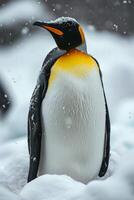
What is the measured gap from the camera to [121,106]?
3277 mm

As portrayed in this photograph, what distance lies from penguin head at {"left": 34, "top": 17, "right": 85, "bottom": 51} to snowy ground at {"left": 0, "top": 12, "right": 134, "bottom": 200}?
30cm

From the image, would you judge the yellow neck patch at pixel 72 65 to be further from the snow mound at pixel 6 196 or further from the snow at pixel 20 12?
the snow at pixel 20 12

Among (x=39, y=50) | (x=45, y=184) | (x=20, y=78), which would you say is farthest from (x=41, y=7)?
(x=45, y=184)

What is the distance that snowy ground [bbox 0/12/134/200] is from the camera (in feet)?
4.42

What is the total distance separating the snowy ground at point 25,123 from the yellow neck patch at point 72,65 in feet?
0.73

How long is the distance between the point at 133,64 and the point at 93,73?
2.05 metres

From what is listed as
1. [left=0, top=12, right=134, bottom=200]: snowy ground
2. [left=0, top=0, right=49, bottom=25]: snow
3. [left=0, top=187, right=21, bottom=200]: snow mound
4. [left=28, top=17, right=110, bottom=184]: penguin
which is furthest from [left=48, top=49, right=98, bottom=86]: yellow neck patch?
[left=0, top=0, right=49, bottom=25]: snow

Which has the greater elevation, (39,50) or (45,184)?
(45,184)

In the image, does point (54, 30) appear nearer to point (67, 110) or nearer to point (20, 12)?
point (67, 110)

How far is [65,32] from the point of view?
5.48 ft

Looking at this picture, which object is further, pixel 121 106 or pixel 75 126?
pixel 121 106

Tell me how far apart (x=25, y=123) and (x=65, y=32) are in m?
1.44

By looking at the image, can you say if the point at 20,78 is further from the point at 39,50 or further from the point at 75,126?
the point at 75,126

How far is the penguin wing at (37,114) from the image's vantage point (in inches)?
66.1
